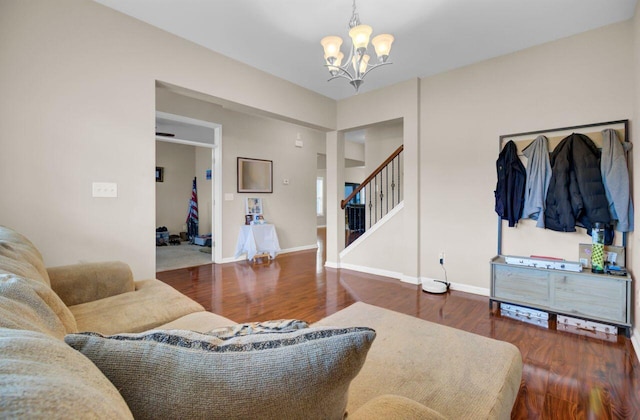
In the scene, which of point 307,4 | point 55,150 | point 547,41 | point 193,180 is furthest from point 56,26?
point 193,180

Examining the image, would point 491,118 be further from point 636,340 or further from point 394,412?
point 394,412

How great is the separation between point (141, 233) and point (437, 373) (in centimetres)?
269

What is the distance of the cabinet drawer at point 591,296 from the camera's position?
92.4 inches

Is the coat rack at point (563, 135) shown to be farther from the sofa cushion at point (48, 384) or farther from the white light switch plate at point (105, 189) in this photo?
the white light switch plate at point (105, 189)

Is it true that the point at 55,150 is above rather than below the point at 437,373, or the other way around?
above

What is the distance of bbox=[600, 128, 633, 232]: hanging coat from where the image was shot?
249 cm

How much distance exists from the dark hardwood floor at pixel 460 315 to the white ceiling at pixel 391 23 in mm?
2793

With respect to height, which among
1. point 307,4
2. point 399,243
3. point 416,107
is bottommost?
point 399,243

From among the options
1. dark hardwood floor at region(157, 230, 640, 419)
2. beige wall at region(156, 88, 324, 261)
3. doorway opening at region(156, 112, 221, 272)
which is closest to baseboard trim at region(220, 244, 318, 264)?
beige wall at region(156, 88, 324, 261)

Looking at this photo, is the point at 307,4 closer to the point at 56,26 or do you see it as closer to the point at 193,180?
the point at 56,26

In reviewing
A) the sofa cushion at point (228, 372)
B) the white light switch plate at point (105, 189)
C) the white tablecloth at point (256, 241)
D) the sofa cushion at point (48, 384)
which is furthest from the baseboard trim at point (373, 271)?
the sofa cushion at point (48, 384)

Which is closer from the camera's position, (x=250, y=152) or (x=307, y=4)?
(x=307, y=4)

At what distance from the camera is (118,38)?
256cm

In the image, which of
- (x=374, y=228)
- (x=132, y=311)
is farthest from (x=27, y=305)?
(x=374, y=228)
